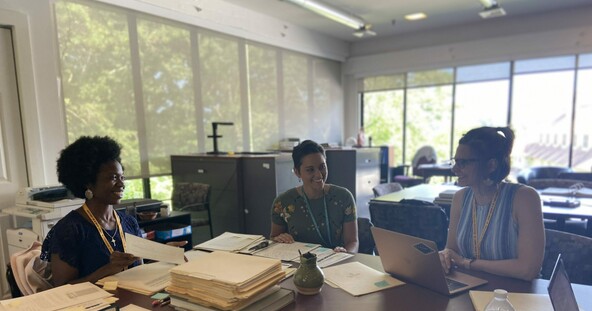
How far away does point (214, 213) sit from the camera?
3.80 m

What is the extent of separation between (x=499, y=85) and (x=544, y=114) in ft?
2.65

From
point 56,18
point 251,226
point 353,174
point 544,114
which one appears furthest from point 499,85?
point 56,18

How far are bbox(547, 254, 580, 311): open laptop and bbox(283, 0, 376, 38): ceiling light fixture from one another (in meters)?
3.59

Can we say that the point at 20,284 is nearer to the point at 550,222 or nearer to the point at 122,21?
the point at 122,21

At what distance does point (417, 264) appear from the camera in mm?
1184

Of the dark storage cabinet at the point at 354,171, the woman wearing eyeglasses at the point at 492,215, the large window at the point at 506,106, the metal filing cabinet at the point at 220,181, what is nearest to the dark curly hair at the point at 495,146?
the woman wearing eyeglasses at the point at 492,215

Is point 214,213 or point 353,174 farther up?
point 353,174

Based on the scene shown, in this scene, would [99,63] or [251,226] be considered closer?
[99,63]

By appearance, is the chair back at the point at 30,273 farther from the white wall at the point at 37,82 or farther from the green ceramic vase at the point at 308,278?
the white wall at the point at 37,82

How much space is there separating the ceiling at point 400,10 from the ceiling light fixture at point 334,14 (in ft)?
0.43

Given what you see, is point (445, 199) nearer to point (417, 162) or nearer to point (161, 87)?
point (161, 87)

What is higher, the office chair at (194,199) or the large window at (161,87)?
the large window at (161,87)

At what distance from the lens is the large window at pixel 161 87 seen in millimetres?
3205

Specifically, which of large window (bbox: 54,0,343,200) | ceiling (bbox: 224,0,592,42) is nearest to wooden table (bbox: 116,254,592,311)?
large window (bbox: 54,0,343,200)
